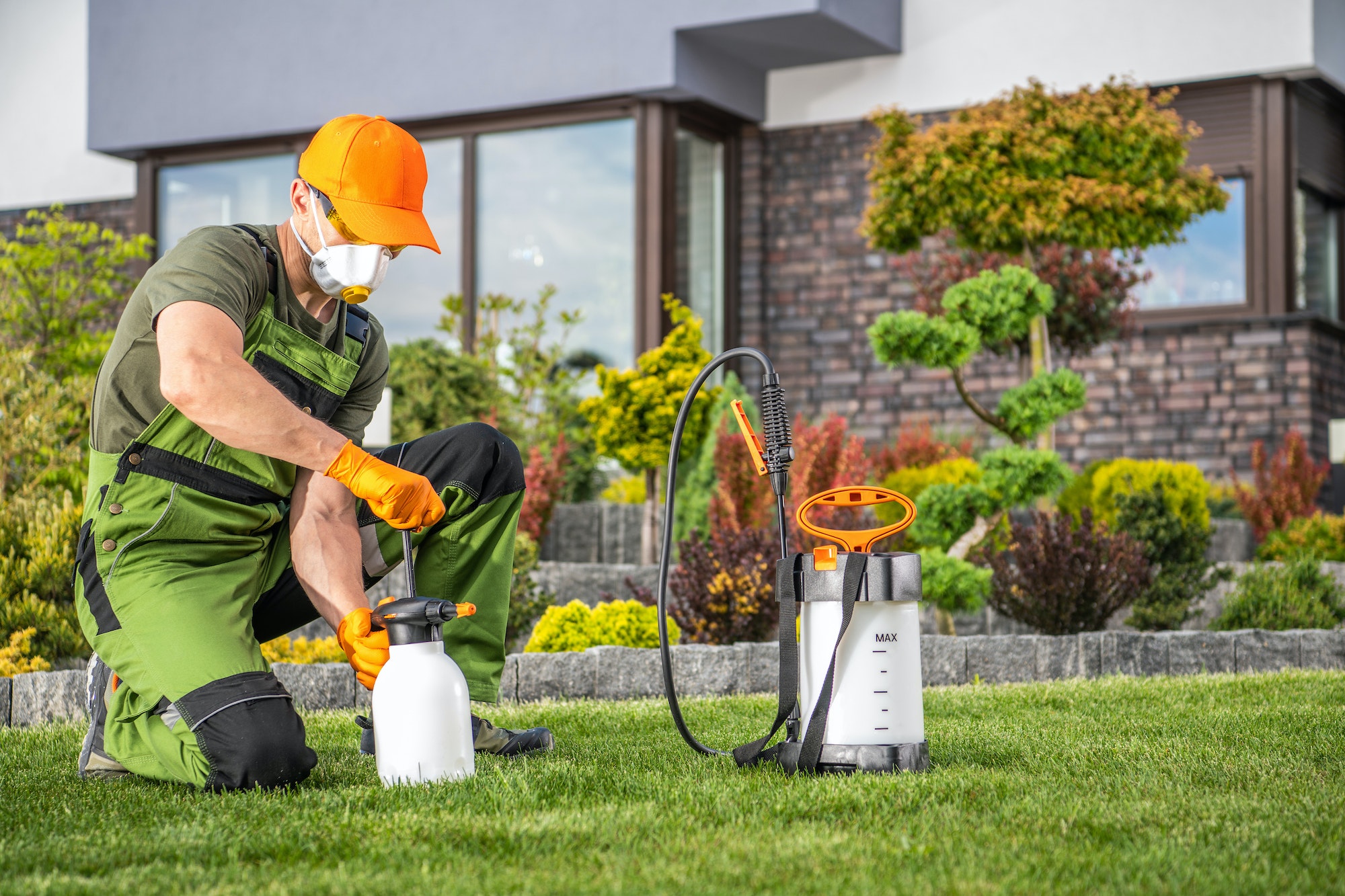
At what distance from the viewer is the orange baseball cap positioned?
3.04 meters

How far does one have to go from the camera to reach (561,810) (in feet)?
8.09

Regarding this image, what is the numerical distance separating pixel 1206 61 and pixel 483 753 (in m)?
8.10

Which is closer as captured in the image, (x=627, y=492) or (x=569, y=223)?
(x=627, y=492)

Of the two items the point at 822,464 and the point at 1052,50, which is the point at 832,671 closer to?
the point at 822,464

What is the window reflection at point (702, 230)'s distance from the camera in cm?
1029

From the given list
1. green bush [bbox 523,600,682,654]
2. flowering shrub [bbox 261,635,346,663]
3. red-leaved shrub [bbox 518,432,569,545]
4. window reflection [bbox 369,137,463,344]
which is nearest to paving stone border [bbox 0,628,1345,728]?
green bush [bbox 523,600,682,654]

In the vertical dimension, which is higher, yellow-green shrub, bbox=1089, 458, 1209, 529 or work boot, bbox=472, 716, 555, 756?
yellow-green shrub, bbox=1089, 458, 1209, 529

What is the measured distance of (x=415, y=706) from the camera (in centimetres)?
272

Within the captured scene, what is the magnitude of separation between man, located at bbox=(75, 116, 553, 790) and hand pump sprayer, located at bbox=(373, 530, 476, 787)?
210 mm

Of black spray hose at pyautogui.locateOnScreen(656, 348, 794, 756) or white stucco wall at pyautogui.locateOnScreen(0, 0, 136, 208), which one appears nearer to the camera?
black spray hose at pyautogui.locateOnScreen(656, 348, 794, 756)

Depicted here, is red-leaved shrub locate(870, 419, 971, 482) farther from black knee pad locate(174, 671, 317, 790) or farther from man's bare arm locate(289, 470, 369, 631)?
black knee pad locate(174, 671, 317, 790)

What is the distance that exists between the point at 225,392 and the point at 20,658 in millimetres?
2485

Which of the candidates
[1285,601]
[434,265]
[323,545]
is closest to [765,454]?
[323,545]

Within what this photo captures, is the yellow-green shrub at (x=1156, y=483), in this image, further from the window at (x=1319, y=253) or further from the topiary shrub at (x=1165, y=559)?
the window at (x=1319, y=253)
